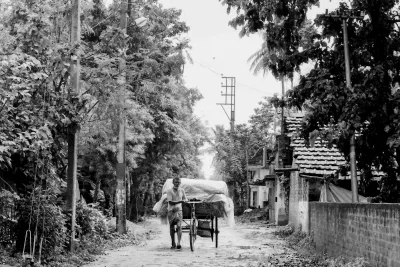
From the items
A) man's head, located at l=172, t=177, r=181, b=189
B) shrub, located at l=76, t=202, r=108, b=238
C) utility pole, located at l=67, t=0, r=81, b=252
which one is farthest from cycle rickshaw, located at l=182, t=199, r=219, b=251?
utility pole, located at l=67, t=0, r=81, b=252

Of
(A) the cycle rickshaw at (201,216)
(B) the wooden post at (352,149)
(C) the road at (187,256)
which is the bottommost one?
(C) the road at (187,256)

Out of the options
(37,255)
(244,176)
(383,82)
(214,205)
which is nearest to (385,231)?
(383,82)

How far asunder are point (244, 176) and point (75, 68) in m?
49.4

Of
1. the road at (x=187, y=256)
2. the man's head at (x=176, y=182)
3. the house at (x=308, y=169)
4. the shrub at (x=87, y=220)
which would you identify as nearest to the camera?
the road at (x=187, y=256)

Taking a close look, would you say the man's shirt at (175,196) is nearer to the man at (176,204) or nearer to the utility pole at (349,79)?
the man at (176,204)

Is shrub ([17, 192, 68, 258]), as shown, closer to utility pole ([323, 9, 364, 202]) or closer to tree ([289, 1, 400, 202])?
tree ([289, 1, 400, 202])

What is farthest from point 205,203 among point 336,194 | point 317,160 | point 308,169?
point 317,160

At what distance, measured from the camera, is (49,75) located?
1263 centimetres

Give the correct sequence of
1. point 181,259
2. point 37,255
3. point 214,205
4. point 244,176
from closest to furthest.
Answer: point 37,255, point 181,259, point 214,205, point 244,176

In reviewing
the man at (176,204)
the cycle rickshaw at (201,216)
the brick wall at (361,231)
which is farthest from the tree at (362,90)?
the cycle rickshaw at (201,216)

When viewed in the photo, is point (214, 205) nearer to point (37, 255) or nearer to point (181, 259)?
point (181, 259)

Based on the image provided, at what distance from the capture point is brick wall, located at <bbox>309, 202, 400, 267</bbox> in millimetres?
9422

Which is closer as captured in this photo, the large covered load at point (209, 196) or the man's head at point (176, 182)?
the man's head at point (176, 182)

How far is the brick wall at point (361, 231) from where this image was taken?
9422 mm
